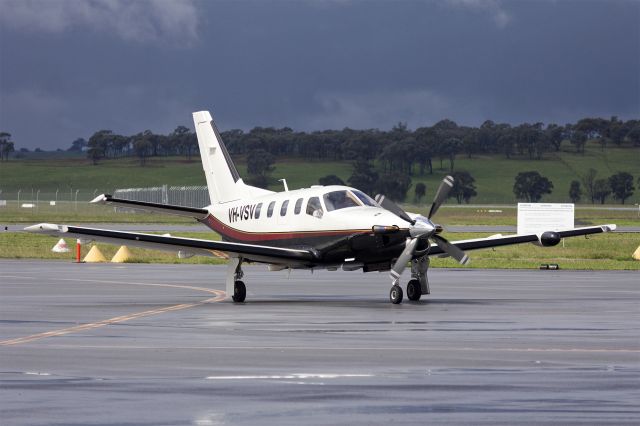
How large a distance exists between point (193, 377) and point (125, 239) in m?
14.9

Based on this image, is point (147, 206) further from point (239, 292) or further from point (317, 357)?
point (317, 357)

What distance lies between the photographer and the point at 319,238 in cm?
3141

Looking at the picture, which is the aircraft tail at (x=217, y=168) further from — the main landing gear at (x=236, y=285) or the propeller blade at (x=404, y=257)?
the propeller blade at (x=404, y=257)

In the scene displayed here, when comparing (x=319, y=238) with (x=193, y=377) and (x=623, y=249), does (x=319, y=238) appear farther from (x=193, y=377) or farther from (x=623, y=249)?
(x=623, y=249)

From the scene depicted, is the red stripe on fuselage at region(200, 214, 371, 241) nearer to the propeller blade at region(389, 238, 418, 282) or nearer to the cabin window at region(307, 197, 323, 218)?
the cabin window at region(307, 197, 323, 218)

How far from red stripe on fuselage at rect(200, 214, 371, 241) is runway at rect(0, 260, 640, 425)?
1.67 metres

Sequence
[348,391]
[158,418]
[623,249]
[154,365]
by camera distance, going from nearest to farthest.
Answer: [158,418] < [348,391] < [154,365] < [623,249]

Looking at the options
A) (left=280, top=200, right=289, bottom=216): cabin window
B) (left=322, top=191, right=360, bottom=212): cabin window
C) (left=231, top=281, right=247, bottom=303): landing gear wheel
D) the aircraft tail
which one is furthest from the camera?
the aircraft tail

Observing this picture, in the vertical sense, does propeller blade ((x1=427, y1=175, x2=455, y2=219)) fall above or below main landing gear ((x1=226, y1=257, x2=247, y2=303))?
above

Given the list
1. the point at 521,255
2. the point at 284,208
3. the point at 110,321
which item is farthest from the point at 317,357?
the point at 521,255

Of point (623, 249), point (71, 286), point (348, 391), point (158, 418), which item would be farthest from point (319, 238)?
point (623, 249)

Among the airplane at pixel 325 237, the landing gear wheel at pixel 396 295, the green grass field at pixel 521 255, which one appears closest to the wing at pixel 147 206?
the airplane at pixel 325 237

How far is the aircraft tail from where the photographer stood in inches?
1490

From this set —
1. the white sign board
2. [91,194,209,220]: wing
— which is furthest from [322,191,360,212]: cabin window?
the white sign board
